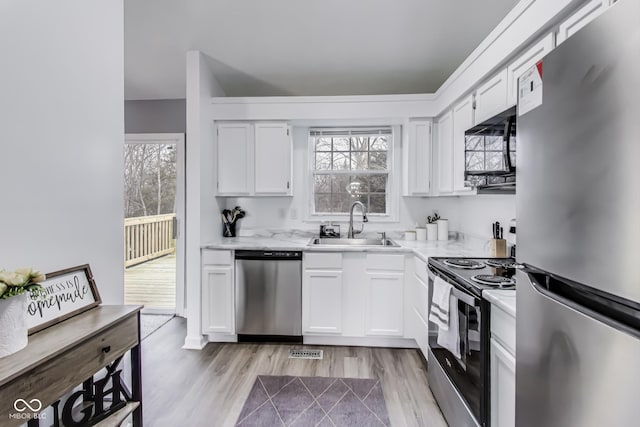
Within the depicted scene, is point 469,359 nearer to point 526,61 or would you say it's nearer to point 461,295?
point 461,295

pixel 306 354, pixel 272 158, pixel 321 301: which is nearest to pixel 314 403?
pixel 306 354

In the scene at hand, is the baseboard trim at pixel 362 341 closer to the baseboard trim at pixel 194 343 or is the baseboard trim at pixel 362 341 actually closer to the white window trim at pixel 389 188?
the baseboard trim at pixel 194 343

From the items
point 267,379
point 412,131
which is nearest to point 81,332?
point 267,379

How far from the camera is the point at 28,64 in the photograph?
3.92ft

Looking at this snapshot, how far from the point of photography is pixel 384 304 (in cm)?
284

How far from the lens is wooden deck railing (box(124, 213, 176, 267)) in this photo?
5.94 m

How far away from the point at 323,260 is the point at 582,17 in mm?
2291

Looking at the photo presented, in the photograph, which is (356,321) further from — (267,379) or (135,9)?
(135,9)

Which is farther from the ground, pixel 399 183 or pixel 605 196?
pixel 399 183

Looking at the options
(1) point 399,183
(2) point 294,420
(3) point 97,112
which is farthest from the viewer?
(1) point 399,183

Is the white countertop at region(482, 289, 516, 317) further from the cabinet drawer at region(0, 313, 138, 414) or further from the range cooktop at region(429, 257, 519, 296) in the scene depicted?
the cabinet drawer at region(0, 313, 138, 414)

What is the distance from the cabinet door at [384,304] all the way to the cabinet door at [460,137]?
94 centimetres

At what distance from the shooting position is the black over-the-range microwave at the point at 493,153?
1460 millimetres

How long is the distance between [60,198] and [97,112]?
1.56 feet
